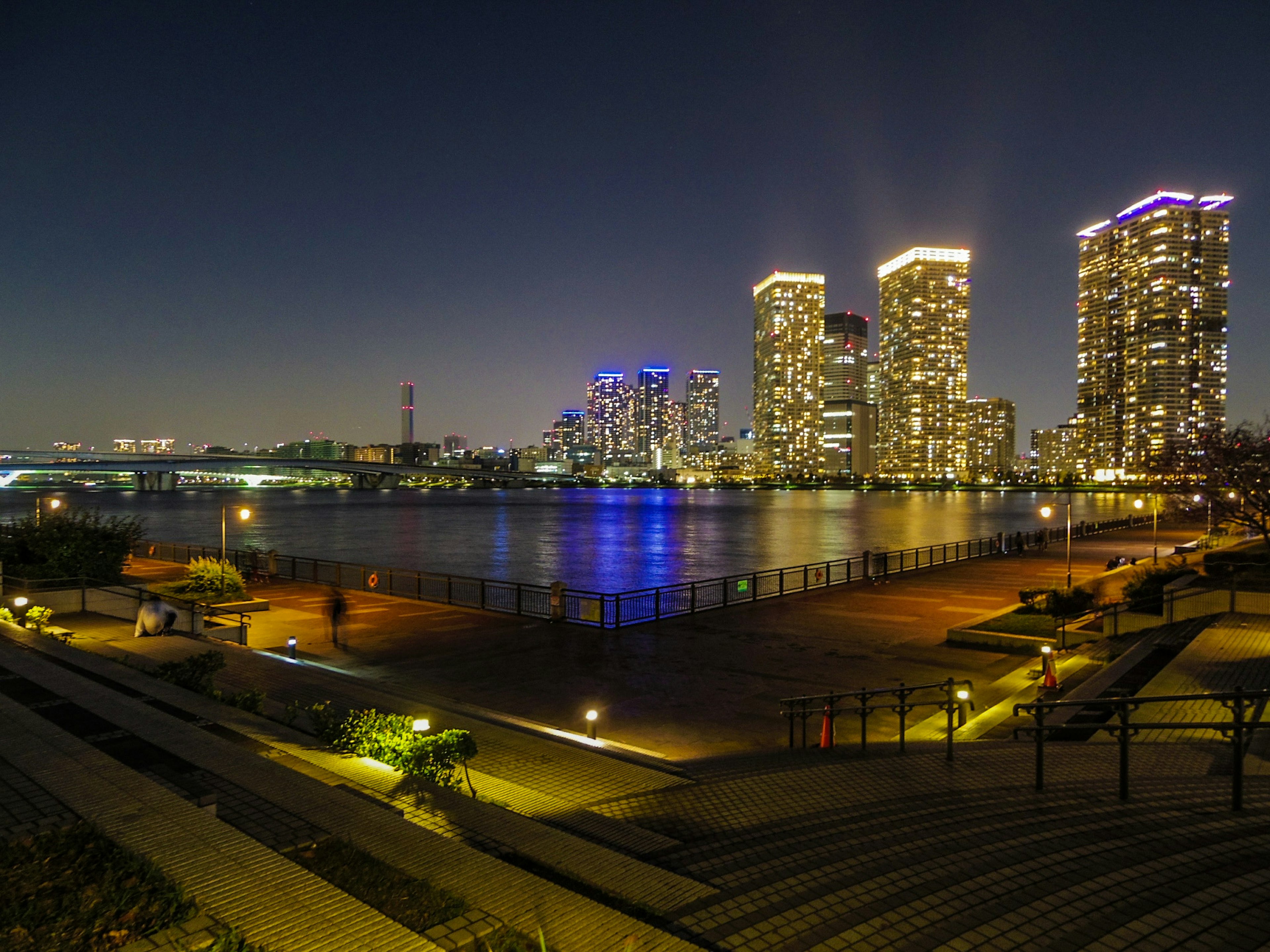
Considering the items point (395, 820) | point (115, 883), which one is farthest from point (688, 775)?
point (115, 883)

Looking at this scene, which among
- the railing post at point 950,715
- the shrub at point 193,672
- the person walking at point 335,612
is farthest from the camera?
the person walking at point 335,612

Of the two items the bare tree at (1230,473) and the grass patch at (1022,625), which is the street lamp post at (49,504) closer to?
the grass patch at (1022,625)

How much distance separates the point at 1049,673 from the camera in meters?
12.4

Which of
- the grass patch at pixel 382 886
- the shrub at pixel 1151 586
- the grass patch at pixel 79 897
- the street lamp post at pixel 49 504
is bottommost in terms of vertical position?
the shrub at pixel 1151 586

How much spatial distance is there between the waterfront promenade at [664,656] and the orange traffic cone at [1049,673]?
3.62 feet

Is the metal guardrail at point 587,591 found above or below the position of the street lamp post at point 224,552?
below


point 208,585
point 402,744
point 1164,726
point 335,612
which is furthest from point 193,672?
point 208,585

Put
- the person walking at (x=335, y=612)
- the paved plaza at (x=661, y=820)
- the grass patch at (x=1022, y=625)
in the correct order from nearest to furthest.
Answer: the paved plaza at (x=661, y=820), the grass patch at (x=1022, y=625), the person walking at (x=335, y=612)

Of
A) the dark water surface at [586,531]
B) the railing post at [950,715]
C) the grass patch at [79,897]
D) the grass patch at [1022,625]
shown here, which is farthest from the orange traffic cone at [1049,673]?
the dark water surface at [586,531]

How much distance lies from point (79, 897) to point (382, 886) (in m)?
1.41

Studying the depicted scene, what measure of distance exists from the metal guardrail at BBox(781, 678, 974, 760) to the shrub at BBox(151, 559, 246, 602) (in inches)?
622

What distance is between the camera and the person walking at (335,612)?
17141 mm

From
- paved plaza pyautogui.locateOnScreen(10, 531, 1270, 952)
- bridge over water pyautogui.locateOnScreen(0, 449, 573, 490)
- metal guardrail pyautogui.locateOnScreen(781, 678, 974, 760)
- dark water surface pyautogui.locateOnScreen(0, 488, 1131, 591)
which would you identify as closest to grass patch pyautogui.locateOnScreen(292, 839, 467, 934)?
paved plaza pyautogui.locateOnScreen(10, 531, 1270, 952)

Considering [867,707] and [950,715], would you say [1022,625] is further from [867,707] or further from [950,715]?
[950,715]
